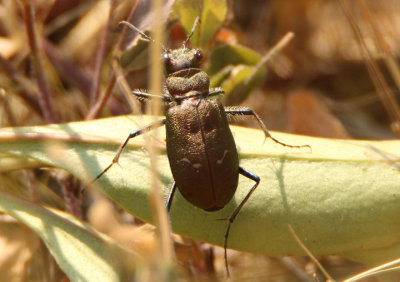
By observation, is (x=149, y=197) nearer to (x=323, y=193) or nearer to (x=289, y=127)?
(x=323, y=193)

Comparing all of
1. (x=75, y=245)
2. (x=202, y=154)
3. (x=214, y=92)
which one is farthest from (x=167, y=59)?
(x=75, y=245)

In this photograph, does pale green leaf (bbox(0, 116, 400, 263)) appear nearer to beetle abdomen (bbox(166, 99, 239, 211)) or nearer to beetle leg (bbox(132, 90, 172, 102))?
beetle abdomen (bbox(166, 99, 239, 211))

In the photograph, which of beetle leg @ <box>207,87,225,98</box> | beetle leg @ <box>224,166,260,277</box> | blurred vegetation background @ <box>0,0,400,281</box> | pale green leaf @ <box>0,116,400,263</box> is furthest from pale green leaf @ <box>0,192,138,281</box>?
beetle leg @ <box>207,87,225,98</box>

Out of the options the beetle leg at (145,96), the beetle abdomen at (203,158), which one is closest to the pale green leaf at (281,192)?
the beetle abdomen at (203,158)

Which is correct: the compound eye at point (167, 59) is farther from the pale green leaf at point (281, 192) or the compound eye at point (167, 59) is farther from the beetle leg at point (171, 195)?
the beetle leg at point (171, 195)

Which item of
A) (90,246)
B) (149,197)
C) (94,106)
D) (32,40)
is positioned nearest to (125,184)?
(149,197)

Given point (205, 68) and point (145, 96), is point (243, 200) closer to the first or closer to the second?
point (145, 96)

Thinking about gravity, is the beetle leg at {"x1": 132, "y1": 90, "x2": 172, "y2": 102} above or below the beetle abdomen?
above

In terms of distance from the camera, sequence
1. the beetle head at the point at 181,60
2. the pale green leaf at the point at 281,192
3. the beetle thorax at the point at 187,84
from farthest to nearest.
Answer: the beetle head at the point at 181,60
the beetle thorax at the point at 187,84
the pale green leaf at the point at 281,192
